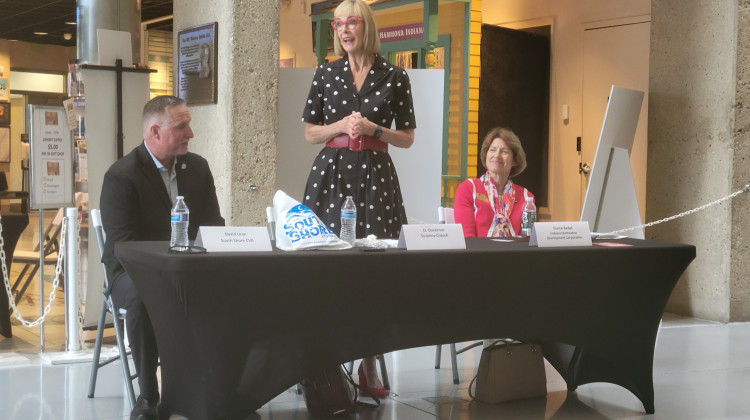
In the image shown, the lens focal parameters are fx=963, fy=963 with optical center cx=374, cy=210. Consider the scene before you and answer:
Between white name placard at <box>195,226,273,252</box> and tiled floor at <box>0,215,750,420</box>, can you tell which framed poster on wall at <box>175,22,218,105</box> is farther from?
white name placard at <box>195,226,273,252</box>

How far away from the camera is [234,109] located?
5.49 m

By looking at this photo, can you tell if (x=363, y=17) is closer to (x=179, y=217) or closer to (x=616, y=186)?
(x=179, y=217)

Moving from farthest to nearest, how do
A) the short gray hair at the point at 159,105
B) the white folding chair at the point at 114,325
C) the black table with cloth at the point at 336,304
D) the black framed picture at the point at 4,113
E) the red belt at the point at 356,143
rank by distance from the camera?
the black framed picture at the point at 4,113
the red belt at the point at 356,143
the short gray hair at the point at 159,105
the white folding chair at the point at 114,325
the black table with cloth at the point at 336,304

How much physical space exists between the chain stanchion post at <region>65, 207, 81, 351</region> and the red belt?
162 centimetres

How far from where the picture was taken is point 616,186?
6.32m

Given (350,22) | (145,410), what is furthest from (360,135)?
(145,410)

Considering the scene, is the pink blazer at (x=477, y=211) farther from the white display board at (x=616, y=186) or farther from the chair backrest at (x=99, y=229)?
the white display board at (x=616, y=186)

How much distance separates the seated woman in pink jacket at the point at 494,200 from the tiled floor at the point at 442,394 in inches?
28.3

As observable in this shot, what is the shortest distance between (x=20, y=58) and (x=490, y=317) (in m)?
20.6

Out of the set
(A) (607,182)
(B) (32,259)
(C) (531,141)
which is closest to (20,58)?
(C) (531,141)

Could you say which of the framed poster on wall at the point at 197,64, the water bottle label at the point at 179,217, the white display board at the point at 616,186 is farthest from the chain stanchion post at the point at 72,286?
the white display board at the point at 616,186

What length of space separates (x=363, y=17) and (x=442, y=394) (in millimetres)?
1645

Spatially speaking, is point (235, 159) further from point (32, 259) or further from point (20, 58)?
point (20, 58)

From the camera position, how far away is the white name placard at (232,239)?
292 cm
